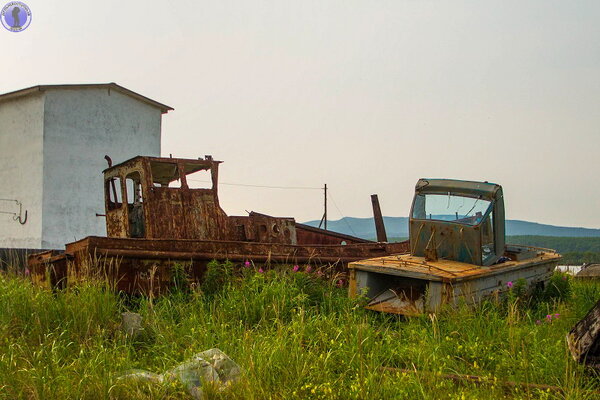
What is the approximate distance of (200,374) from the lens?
488 cm

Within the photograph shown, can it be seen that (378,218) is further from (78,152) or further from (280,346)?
(280,346)

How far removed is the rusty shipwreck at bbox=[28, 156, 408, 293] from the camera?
9062 mm

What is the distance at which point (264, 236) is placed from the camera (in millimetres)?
11117

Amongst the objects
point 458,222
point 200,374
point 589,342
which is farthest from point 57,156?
point 589,342

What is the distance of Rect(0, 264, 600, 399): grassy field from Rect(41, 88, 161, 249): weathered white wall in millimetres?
11902

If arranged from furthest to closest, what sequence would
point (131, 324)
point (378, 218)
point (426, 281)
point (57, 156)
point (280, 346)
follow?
point (57, 156) < point (378, 218) < point (426, 281) < point (131, 324) < point (280, 346)

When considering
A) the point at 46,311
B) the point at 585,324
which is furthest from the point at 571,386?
the point at 46,311

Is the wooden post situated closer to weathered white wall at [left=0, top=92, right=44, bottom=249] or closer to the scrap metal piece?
the scrap metal piece

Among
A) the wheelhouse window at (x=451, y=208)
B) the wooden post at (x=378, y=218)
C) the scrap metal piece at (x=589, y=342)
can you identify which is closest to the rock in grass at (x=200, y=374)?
the scrap metal piece at (x=589, y=342)

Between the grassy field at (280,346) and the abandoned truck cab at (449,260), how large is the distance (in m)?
0.37

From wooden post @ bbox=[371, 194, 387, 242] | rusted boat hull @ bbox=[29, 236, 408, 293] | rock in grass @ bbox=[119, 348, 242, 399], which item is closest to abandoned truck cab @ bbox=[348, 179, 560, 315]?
rusted boat hull @ bbox=[29, 236, 408, 293]

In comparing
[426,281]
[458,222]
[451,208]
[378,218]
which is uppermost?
[451,208]

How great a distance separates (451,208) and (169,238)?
15.3 feet

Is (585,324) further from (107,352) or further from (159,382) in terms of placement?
(107,352)
